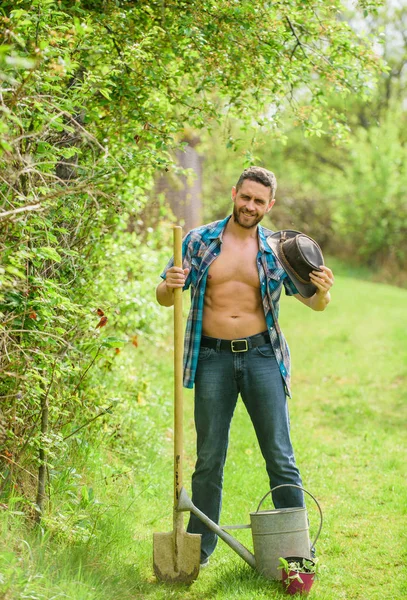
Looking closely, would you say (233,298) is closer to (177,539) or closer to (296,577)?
(177,539)

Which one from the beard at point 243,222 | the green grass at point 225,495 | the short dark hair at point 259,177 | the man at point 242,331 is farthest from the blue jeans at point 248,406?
the short dark hair at point 259,177

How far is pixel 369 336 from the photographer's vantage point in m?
14.0

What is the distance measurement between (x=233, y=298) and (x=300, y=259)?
45cm

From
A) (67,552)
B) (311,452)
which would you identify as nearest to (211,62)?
(67,552)

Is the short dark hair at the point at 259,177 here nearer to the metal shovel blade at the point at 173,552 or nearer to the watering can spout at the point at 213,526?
the watering can spout at the point at 213,526

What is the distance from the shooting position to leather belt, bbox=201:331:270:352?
→ 16.0 ft

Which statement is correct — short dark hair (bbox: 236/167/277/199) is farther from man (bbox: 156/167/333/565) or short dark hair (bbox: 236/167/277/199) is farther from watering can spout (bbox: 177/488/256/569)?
watering can spout (bbox: 177/488/256/569)

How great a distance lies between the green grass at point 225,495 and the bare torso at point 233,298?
1235mm

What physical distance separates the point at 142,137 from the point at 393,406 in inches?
215

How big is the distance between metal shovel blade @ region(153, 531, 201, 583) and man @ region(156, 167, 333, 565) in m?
0.31

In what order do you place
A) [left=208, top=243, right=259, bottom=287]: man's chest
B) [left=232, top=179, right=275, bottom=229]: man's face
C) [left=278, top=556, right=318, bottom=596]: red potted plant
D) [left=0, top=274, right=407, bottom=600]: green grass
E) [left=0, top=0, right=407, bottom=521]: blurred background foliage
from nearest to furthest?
[left=0, top=0, right=407, bottom=521]: blurred background foliage, [left=0, top=274, right=407, bottom=600]: green grass, [left=278, top=556, right=318, bottom=596]: red potted plant, [left=232, top=179, right=275, bottom=229]: man's face, [left=208, top=243, right=259, bottom=287]: man's chest

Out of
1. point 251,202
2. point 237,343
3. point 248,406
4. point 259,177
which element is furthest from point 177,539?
point 259,177

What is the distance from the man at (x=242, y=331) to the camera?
490cm

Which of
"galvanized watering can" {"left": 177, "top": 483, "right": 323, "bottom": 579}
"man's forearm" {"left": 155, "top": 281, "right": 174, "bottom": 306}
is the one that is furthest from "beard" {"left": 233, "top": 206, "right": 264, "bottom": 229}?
"galvanized watering can" {"left": 177, "top": 483, "right": 323, "bottom": 579}
